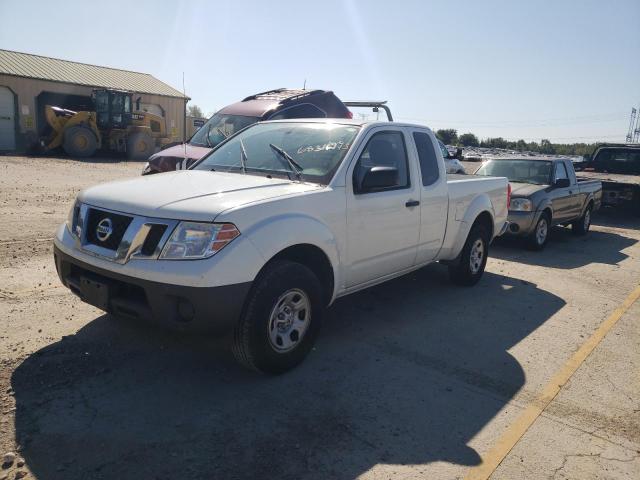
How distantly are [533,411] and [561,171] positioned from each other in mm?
7971

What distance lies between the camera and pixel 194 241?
10.4 feet

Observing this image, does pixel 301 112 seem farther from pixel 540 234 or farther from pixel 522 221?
pixel 540 234

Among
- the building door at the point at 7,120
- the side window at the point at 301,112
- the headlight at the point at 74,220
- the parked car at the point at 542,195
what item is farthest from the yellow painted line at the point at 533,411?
the building door at the point at 7,120

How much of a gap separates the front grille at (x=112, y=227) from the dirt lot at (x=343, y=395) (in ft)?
3.08

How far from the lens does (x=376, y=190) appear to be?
4434 millimetres

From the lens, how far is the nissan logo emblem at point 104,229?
3.41 meters

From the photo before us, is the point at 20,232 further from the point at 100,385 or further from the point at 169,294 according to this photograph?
the point at 169,294

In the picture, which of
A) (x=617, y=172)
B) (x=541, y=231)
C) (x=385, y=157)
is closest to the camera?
(x=385, y=157)

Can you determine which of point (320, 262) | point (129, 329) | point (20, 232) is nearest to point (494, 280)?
point (320, 262)

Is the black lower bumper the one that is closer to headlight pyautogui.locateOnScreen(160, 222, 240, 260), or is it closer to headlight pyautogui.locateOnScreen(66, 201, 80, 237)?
headlight pyautogui.locateOnScreen(160, 222, 240, 260)

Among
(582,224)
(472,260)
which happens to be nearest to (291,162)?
(472,260)

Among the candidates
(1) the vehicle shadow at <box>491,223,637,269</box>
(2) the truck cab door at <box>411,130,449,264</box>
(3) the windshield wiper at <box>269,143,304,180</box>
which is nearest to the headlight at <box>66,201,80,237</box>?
(3) the windshield wiper at <box>269,143,304,180</box>

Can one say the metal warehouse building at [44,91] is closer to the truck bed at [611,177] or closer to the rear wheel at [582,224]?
the truck bed at [611,177]

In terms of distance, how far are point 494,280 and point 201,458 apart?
527cm
